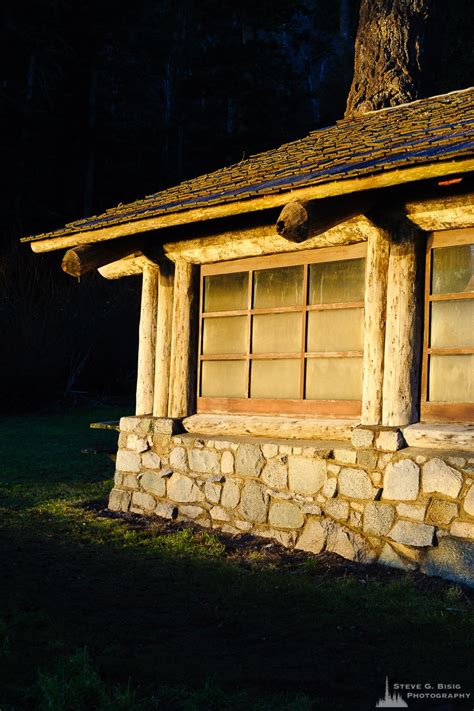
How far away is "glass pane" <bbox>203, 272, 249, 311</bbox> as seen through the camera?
784 cm

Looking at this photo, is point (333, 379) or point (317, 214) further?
point (333, 379)

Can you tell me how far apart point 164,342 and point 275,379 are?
1.49m

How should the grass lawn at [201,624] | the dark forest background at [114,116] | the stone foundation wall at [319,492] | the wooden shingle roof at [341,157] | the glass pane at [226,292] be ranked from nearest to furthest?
the grass lawn at [201,624] → the wooden shingle roof at [341,157] → the stone foundation wall at [319,492] → the glass pane at [226,292] → the dark forest background at [114,116]

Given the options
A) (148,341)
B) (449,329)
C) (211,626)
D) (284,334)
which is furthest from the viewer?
(148,341)

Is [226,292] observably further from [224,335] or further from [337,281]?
[337,281]

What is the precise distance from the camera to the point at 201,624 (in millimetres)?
4871

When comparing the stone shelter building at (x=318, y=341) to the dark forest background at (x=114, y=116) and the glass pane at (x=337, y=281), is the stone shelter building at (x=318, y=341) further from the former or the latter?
the dark forest background at (x=114, y=116)

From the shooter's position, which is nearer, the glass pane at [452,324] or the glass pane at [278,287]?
the glass pane at [452,324]

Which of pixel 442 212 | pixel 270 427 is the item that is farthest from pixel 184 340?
pixel 442 212

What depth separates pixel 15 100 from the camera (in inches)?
968

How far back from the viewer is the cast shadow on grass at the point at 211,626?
3.92m

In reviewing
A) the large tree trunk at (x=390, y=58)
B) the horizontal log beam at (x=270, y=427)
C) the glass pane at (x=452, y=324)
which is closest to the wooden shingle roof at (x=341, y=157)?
the glass pane at (x=452, y=324)

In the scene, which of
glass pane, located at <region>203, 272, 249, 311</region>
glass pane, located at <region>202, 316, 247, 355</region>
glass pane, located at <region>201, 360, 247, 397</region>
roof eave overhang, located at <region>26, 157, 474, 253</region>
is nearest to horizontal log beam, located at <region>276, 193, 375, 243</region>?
roof eave overhang, located at <region>26, 157, 474, 253</region>

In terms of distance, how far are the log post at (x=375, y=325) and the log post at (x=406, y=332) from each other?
11 cm
